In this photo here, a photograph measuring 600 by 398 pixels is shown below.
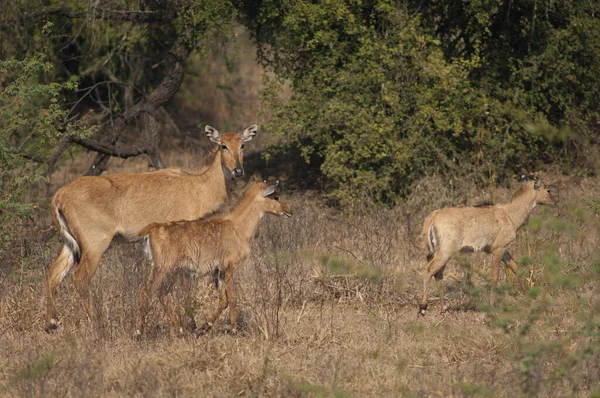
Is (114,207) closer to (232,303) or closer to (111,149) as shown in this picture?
(232,303)

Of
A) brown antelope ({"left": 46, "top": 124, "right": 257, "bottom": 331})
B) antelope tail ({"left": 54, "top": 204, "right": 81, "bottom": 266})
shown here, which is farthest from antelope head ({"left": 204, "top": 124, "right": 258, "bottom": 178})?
antelope tail ({"left": 54, "top": 204, "right": 81, "bottom": 266})

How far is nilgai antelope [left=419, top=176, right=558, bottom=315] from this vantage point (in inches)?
423

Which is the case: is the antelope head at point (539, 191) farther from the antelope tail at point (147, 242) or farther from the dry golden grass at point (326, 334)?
the antelope tail at point (147, 242)

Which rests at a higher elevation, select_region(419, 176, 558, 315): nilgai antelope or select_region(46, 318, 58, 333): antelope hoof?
select_region(419, 176, 558, 315): nilgai antelope

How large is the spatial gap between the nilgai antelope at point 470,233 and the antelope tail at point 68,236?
13.1ft

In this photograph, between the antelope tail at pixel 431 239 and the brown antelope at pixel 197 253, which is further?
the antelope tail at pixel 431 239

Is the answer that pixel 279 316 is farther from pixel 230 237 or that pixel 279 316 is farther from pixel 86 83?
pixel 86 83

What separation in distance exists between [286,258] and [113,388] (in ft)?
11.7

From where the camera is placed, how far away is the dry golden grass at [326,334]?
25.8ft

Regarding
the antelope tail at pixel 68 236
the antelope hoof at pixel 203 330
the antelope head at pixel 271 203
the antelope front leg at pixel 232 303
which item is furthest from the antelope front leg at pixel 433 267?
the antelope tail at pixel 68 236

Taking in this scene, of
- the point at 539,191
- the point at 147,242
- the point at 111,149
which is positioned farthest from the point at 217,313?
the point at 111,149

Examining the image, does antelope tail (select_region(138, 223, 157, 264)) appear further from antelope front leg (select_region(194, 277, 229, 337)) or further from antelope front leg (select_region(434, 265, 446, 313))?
antelope front leg (select_region(434, 265, 446, 313))

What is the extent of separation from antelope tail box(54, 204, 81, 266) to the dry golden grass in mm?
401

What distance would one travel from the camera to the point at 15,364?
28.0 feet
